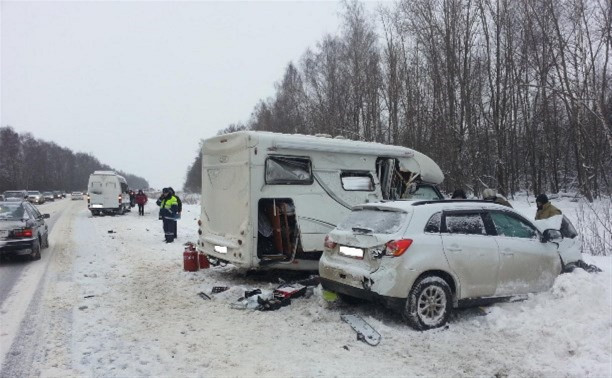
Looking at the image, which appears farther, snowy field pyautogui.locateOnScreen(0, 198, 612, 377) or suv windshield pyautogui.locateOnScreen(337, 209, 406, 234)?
suv windshield pyautogui.locateOnScreen(337, 209, 406, 234)

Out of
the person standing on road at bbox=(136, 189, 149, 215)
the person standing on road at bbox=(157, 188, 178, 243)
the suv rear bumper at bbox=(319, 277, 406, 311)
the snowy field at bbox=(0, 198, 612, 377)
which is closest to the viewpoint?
the snowy field at bbox=(0, 198, 612, 377)

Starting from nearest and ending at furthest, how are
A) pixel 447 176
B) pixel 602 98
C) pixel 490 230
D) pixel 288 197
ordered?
pixel 490 230 < pixel 288 197 < pixel 602 98 < pixel 447 176

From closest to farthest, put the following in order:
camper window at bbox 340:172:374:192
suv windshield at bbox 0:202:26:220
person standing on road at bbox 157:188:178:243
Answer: camper window at bbox 340:172:374:192 < suv windshield at bbox 0:202:26:220 < person standing on road at bbox 157:188:178:243

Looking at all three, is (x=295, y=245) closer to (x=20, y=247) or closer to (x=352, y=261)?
(x=352, y=261)

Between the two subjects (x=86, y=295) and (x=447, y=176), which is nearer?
(x=86, y=295)

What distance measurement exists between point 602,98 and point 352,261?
64.4 ft

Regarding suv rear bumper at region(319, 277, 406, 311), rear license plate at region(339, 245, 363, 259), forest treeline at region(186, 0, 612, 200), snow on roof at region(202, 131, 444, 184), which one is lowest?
suv rear bumper at region(319, 277, 406, 311)

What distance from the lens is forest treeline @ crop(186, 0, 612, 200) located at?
2048cm

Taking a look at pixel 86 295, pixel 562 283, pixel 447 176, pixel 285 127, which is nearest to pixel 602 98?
pixel 447 176

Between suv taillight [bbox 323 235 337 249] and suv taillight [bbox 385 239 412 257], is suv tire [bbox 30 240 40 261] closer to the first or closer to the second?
suv taillight [bbox 323 235 337 249]

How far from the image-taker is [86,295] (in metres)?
7.81

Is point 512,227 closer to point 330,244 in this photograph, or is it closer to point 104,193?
point 330,244

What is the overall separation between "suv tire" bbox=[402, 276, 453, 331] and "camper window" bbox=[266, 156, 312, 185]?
3487 mm

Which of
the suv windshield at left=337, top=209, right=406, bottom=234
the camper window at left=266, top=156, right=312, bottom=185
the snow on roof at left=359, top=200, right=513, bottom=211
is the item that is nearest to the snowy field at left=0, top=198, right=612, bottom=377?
the suv windshield at left=337, top=209, right=406, bottom=234
